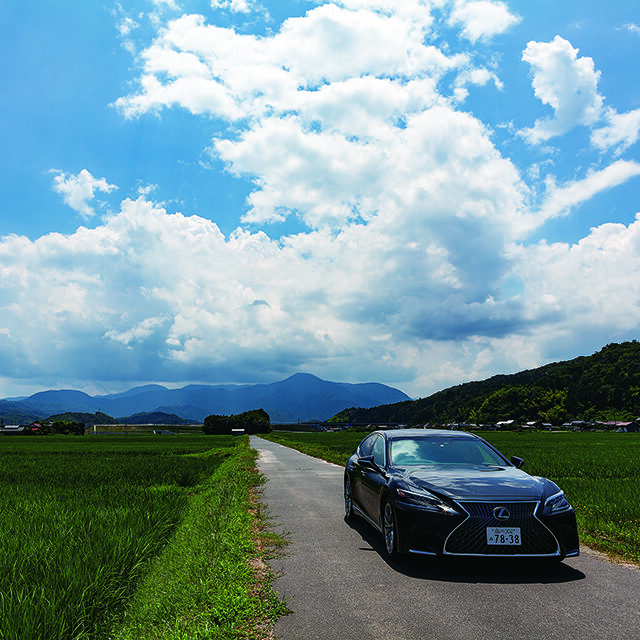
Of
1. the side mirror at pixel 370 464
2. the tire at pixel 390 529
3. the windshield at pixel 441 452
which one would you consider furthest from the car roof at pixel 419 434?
the tire at pixel 390 529

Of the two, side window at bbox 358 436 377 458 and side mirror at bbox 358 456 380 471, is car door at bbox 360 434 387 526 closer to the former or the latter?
side mirror at bbox 358 456 380 471

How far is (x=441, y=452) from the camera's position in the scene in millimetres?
7586

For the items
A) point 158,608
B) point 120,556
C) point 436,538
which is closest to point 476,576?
point 436,538

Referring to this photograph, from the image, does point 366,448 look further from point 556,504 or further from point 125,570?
point 125,570

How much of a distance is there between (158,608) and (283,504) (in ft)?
22.7

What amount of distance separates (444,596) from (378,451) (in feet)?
10.8

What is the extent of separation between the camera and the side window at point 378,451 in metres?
7.85

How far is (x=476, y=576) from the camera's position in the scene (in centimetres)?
579

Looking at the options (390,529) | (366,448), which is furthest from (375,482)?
(366,448)

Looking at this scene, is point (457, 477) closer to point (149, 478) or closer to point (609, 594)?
point (609, 594)

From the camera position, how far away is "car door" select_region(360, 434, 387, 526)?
7.14 metres

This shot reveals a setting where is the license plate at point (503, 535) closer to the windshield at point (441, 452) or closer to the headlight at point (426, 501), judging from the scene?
the headlight at point (426, 501)

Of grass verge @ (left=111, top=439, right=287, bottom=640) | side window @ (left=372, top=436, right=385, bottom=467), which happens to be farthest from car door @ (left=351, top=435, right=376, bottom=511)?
grass verge @ (left=111, top=439, right=287, bottom=640)

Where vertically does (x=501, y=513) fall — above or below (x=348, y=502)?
above
